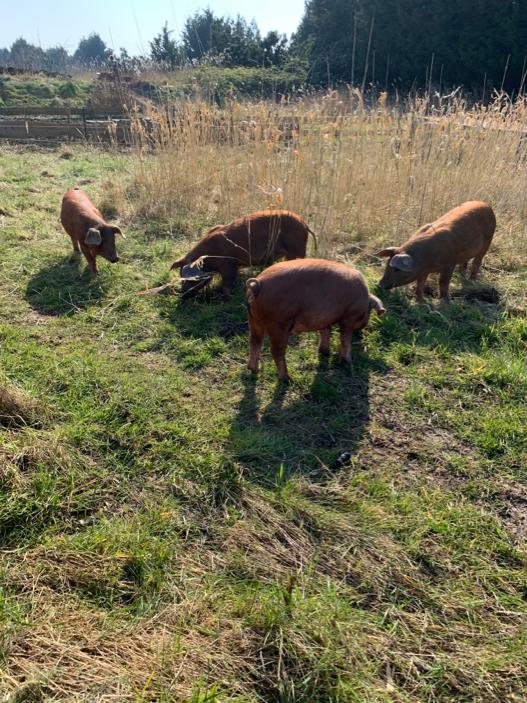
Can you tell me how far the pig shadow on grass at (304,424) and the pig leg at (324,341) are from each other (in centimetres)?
6

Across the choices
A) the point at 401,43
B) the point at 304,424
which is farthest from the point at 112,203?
the point at 401,43

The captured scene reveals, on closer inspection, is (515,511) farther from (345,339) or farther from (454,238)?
(454,238)

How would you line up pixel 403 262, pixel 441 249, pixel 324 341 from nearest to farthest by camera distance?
pixel 324 341, pixel 403 262, pixel 441 249

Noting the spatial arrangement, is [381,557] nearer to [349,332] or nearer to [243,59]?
[349,332]

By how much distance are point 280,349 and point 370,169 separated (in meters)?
4.52

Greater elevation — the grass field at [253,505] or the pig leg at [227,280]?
the pig leg at [227,280]

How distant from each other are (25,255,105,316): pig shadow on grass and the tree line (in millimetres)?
15593

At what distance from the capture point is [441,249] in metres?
5.41

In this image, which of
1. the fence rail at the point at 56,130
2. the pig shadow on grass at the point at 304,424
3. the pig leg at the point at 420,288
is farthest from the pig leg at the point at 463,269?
the fence rail at the point at 56,130

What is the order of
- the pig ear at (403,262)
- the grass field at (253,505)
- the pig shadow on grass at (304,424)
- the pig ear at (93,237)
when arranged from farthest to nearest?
the pig ear at (93,237), the pig ear at (403,262), the pig shadow on grass at (304,424), the grass field at (253,505)

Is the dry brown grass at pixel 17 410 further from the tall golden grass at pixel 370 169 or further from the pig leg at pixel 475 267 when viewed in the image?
the pig leg at pixel 475 267

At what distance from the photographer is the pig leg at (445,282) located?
5535mm

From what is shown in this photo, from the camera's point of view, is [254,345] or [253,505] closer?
[253,505]

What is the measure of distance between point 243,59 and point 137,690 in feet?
102
